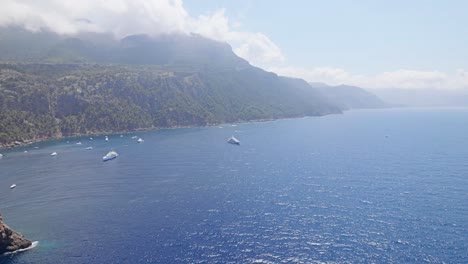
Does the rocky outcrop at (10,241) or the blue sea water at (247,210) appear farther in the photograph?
the rocky outcrop at (10,241)

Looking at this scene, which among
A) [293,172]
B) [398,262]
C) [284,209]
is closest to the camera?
[398,262]

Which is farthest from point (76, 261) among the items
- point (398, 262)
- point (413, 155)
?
point (413, 155)

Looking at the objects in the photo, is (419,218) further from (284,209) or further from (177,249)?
(177,249)

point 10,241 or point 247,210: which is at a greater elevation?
point 247,210

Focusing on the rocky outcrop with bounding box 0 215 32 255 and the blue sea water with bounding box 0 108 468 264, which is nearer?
the blue sea water with bounding box 0 108 468 264
